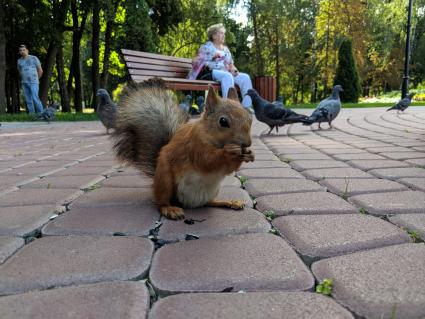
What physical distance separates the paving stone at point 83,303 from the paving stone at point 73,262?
0.07m

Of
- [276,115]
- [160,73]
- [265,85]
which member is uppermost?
[160,73]

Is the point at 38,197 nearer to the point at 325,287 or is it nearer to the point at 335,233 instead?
the point at 335,233

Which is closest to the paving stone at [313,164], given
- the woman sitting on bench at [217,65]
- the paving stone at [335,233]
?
the paving stone at [335,233]

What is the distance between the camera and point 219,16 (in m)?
28.8

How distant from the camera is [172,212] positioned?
2270 mm

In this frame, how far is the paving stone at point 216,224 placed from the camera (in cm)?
201

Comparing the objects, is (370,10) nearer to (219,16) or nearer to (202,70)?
(219,16)

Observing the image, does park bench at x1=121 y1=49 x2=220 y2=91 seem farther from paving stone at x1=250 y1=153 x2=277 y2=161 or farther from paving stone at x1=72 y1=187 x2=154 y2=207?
paving stone at x1=72 y1=187 x2=154 y2=207

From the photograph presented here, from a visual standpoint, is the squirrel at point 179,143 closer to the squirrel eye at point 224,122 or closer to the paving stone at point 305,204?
the squirrel eye at point 224,122

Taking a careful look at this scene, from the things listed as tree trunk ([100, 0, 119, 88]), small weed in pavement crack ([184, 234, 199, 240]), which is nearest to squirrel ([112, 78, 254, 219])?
small weed in pavement crack ([184, 234, 199, 240])

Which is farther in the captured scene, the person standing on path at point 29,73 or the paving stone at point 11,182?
the person standing on path at point 29,73

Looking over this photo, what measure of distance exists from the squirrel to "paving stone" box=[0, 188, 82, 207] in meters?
0.47

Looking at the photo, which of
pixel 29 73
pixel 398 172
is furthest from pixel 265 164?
pixel 29 73

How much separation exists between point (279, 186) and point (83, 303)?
79.8 inches
